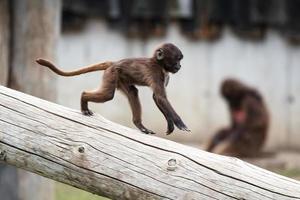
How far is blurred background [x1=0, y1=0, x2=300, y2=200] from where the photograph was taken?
34.1 ft

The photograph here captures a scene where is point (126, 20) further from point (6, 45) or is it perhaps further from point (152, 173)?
point (152, 173)

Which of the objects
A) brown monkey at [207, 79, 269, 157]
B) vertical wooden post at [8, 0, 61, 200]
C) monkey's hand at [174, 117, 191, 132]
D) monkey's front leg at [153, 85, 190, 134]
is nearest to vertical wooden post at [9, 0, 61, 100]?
vertical wooden post at [8, 0, 61, 200]

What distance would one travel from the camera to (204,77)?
11.1 m

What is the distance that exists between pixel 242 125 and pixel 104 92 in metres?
6.97

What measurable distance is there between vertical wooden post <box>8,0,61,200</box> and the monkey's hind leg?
2.20 m

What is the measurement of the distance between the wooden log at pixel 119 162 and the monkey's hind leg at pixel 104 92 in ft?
0.42

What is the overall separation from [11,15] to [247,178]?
9.71ft

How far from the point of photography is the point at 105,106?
10.6 metres

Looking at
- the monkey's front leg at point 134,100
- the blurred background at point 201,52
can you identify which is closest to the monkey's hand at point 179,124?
the monkey's front leg at point 134,100

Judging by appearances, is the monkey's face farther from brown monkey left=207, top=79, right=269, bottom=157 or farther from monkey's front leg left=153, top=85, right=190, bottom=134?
monkey's front leg left=153, top=85, right=190, bottom=134

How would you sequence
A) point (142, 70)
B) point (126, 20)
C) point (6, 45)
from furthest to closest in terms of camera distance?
1. point (126, 20)
2. point (6, 45)
3. point (142, 70)

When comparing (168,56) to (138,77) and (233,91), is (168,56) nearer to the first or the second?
(138,77)

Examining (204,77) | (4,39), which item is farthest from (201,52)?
(4,39)

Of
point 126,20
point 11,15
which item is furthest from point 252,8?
point 11,15
